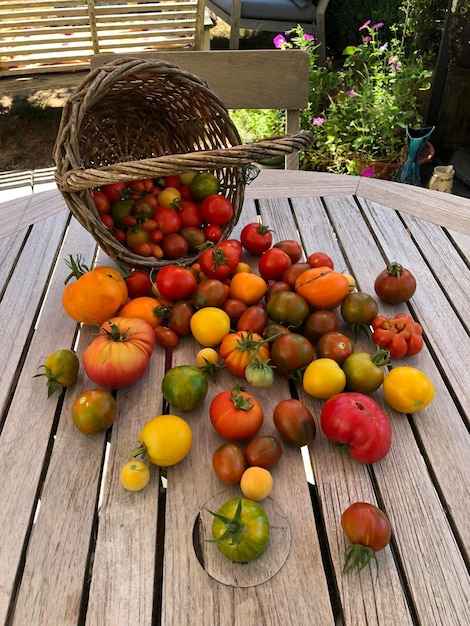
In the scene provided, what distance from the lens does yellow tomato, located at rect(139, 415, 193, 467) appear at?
0.94m

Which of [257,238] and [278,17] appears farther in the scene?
[278,17]

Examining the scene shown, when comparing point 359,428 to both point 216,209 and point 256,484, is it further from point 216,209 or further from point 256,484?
point 216,209

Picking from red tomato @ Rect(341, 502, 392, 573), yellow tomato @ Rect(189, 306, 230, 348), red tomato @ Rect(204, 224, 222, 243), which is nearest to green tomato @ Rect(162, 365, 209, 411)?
yellow tomato @ Rect(189, 306, 230, 348)

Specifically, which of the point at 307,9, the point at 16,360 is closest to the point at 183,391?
the point at 16,360

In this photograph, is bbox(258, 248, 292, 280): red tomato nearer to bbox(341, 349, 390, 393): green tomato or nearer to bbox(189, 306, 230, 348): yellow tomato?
bbox(189, 306, 230, 348): yellow tomato

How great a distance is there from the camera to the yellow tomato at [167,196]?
1404 mm

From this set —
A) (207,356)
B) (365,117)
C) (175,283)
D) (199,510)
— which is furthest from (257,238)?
(365,117)

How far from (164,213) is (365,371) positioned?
64 cm

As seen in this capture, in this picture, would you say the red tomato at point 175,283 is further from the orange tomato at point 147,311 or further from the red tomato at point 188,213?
the red tomato at point 188,213

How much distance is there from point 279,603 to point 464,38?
3.51 meters

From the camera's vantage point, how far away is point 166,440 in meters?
0.94

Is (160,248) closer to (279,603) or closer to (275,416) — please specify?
(275,416)

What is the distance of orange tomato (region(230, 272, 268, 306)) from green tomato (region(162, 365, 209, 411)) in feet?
0.91

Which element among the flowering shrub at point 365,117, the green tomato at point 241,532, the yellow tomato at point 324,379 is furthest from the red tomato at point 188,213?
the flowering shrub at point 365,117
